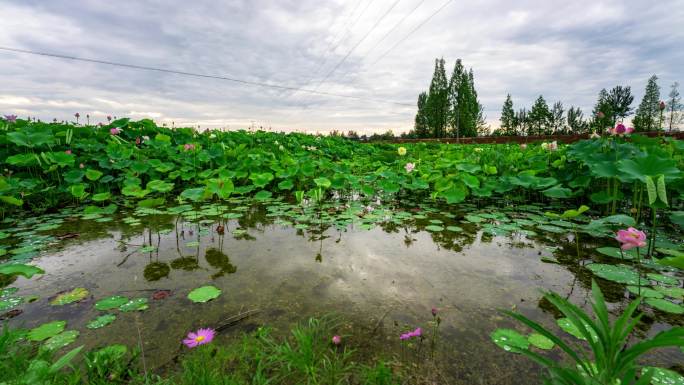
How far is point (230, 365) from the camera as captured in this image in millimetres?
1059

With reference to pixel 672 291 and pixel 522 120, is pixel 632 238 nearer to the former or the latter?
pixel 672 291

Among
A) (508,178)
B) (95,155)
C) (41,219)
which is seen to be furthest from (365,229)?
(95,155)

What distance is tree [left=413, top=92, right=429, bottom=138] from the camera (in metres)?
43.7

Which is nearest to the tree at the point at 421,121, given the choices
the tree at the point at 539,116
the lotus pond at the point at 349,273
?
the tree at the point at 539,116

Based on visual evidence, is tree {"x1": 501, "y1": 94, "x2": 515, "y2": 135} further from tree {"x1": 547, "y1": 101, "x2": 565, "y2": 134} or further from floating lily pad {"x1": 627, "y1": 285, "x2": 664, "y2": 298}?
floating lily pad {"x1": 627, "y1": 285, "x2": 664, "y2": 298}

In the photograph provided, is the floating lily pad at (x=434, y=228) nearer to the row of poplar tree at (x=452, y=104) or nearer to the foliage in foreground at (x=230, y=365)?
the foliage in foreground at (x=230, y=365)

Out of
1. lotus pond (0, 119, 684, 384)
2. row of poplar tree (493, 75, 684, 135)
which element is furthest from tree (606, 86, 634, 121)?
lotus pond (0, 119, 684, 384)

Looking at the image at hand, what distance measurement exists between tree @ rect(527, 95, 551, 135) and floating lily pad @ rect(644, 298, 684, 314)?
178 ft

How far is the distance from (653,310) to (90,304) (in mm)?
2757

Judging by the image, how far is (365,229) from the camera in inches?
106

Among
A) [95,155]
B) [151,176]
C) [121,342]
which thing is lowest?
[121,342]

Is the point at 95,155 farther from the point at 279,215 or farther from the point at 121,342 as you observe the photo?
the point at 121,342

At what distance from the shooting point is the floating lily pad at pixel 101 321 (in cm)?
126

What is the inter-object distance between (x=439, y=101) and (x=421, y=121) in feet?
27.9
